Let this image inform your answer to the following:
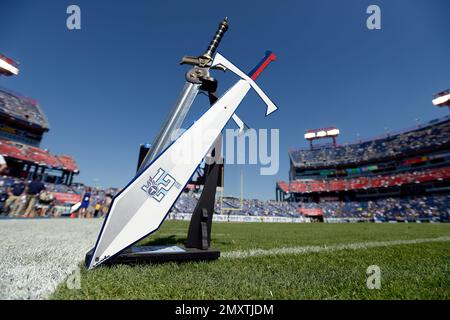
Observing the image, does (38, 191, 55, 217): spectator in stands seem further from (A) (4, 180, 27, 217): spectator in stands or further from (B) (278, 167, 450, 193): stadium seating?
(B) (278, 167, 450, 193): stadium seating

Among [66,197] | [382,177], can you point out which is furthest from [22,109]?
[382,177]

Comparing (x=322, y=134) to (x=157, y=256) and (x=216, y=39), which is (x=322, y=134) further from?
(x=157, y=256)

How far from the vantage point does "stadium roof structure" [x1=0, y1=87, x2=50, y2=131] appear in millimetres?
33469

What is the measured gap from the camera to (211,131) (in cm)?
221

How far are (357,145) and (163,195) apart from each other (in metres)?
60.1

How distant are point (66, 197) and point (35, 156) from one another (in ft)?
37.3

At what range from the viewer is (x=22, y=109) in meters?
36.3

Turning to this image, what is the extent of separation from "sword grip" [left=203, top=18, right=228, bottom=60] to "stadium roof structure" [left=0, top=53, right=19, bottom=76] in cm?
5127

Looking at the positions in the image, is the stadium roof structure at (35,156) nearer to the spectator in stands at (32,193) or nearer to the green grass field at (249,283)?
the spectator in stands at (32,193)

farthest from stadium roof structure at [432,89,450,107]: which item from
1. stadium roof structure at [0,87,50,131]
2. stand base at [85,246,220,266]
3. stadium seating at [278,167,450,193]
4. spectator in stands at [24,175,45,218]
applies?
stadium roof structure at [0,87,50,131]

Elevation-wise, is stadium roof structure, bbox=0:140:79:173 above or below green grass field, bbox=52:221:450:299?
above

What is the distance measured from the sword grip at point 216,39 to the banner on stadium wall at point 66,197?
3272 cm
